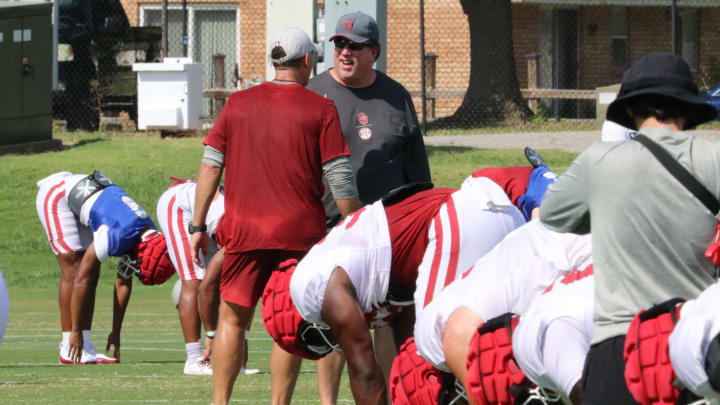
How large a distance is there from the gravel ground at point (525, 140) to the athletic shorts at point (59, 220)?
36.7 ft

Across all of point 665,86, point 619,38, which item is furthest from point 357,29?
point 619,38

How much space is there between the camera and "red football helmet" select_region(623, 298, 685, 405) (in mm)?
4699

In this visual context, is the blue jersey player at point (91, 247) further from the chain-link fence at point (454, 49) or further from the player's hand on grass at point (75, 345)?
A: the chain-link fence at point (454, 49)

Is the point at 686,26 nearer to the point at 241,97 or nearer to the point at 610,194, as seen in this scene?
the point at 241,97

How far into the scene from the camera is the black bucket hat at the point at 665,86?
4.97m

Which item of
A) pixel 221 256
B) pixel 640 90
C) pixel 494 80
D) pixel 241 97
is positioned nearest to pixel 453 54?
pixel 494 80

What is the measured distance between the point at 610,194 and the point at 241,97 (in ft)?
10.7

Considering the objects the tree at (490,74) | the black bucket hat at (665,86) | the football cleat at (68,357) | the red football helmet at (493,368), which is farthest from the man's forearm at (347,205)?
the tree at (490,74)

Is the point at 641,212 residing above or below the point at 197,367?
above

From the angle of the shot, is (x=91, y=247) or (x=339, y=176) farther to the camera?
(x=91, y=247)

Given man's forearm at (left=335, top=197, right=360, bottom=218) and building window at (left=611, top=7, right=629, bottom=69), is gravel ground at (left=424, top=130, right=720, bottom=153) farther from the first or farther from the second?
man's forearm at (left=335, top=197, right=360, bottom=218)

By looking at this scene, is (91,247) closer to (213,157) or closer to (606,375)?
(213,157)

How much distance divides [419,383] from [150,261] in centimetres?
552

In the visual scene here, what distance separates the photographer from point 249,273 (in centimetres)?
761
